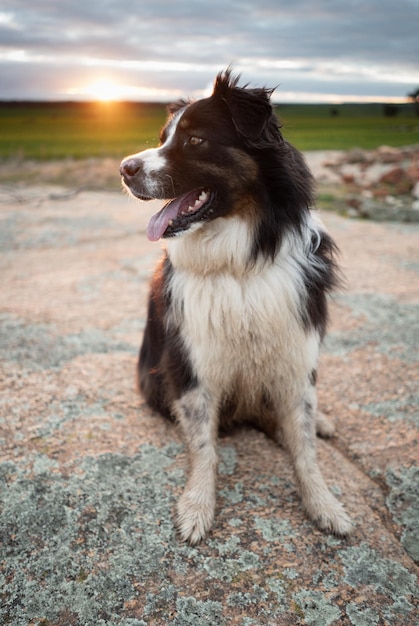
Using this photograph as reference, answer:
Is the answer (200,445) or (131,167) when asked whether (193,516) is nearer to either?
(200,445)

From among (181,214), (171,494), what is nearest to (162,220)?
→ (181,214)

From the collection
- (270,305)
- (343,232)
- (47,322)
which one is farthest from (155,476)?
(343,232)

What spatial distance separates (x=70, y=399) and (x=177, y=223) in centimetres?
157

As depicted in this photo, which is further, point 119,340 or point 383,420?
point 119,340

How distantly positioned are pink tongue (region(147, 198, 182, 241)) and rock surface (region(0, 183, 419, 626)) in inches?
50.7

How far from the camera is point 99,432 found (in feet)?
10.1

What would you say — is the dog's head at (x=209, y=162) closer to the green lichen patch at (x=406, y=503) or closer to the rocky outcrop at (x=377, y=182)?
the green lichen patch at (x=406, y=503)

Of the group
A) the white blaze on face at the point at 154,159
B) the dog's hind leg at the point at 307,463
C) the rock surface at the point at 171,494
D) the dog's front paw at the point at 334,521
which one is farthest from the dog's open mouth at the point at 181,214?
the dog's front paw at the point at 334,521

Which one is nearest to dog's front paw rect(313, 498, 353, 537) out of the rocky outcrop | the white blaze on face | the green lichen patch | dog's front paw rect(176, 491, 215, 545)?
the green lichen patch

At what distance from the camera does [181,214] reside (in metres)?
A: 2.53

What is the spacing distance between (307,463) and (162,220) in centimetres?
147

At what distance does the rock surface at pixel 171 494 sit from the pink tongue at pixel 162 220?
1.29m

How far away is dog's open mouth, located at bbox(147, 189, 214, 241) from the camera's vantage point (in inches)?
97.8

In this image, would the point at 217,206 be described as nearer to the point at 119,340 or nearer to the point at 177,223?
the point at 177,223
